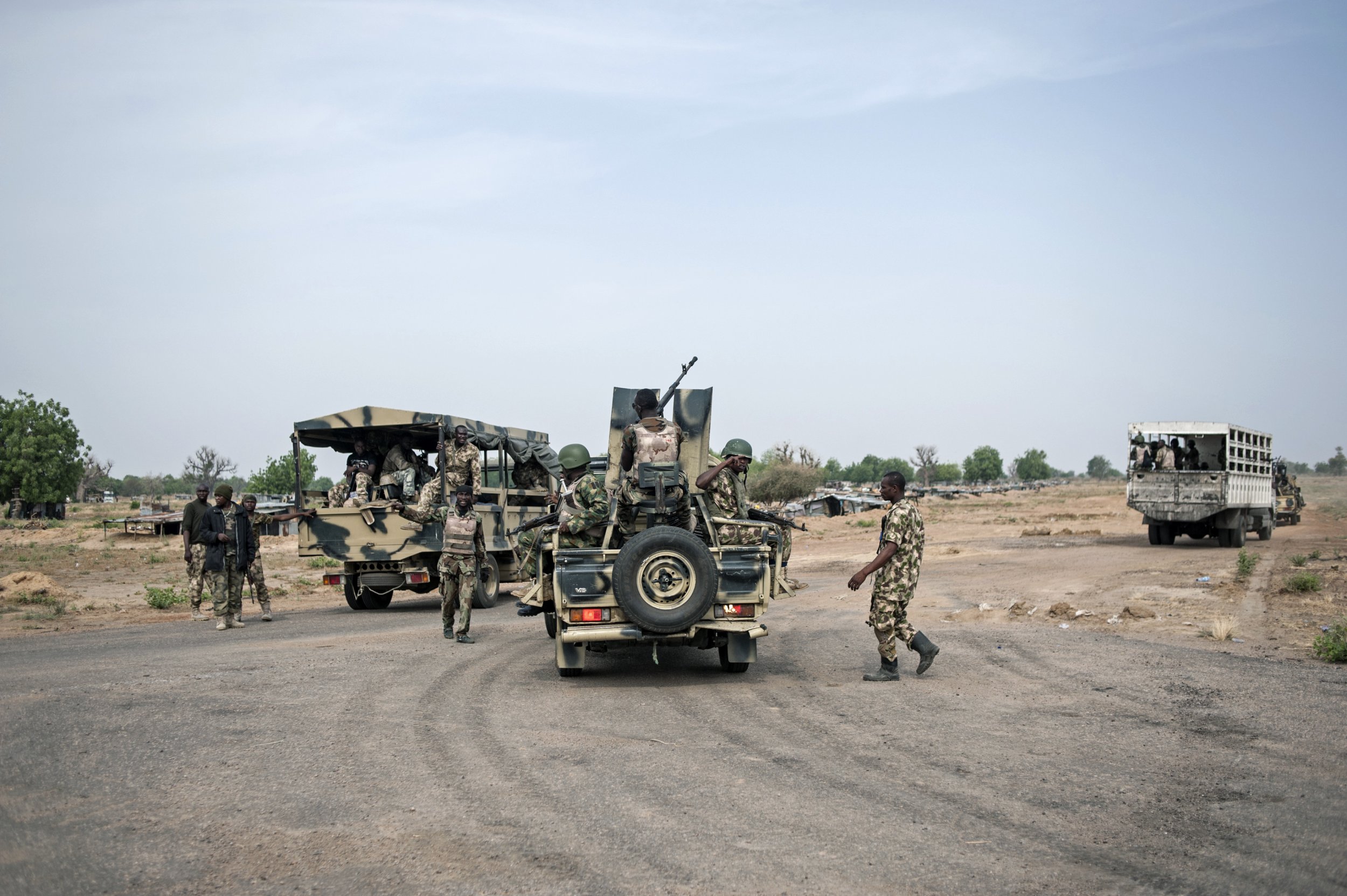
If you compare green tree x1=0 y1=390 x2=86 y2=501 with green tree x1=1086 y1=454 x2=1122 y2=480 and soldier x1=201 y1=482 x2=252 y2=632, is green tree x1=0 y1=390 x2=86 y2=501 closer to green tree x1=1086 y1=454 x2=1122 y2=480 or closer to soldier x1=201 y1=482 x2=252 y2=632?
soldier x1=201 y1=482 x2=252 y2=632

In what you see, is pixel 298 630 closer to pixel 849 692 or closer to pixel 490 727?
pixel 490 727

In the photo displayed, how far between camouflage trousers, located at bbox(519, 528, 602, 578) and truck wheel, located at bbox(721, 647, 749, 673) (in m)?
1.50

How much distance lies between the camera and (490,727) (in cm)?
692

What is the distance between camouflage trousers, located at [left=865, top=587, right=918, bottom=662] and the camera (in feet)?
27.4

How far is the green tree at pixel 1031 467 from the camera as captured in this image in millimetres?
132625

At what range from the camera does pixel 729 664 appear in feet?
29.7

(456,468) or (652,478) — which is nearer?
(652,478)

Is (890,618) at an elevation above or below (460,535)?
below

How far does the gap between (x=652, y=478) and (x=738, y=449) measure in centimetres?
105

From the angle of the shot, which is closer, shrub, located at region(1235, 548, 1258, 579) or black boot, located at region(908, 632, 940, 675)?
black boot, located at region(908, 632, 940, 675)

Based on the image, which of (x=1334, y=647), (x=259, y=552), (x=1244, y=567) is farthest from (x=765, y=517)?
(x=1244, y=567)

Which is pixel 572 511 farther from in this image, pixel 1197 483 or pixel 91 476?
pixel 91 476

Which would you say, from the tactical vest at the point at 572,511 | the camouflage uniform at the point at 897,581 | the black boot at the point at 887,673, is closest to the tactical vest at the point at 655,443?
the tactical vest at the point at 572,511

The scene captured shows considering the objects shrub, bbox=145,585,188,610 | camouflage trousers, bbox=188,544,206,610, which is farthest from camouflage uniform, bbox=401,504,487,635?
shrub, bbox=145,585,188,610
